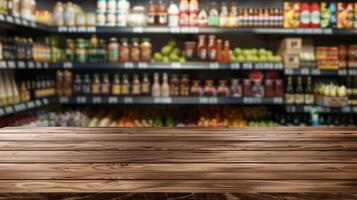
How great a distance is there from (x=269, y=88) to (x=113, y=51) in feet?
5.32

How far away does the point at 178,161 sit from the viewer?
1283 millimetres

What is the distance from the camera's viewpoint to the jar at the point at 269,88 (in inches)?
173

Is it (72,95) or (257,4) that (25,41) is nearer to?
(72,95)

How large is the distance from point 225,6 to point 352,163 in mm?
3417

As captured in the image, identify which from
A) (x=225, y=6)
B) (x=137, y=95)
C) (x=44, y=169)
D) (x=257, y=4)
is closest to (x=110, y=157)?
(x=44, y=169)

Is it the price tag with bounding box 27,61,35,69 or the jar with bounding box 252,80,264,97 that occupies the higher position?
the price tag with bounding box 27,61,35,69

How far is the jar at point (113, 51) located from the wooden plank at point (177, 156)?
3035 millimetres

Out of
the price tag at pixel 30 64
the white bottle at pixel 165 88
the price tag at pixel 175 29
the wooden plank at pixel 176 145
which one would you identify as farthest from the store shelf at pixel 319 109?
the wooden plank at pixel 176 145

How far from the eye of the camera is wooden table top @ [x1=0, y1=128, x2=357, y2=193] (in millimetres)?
1037

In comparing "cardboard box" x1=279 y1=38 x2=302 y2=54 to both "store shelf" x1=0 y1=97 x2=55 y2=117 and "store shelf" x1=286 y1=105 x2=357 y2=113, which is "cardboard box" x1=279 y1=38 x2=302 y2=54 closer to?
"store shelf" x1=286 y1=105 x2=357 y2=113

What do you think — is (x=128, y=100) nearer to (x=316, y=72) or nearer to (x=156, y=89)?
(x=156, y=89)

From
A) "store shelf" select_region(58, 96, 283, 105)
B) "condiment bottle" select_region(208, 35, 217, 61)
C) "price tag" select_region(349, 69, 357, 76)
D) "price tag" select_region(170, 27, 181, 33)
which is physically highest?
"price tag" select_region(170, 27, 181, 33)

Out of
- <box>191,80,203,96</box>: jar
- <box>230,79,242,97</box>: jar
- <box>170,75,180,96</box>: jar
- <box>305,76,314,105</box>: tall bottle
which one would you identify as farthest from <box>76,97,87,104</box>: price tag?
<box>305,76,314,105</box>: tall bottle

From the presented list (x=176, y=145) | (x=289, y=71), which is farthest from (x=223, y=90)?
(x=176, y=145)
